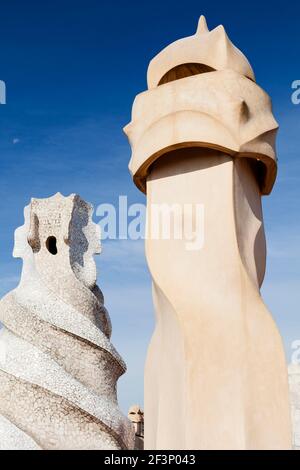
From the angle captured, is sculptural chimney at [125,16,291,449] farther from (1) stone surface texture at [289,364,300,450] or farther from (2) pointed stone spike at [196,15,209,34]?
(1) stone surface texture at [289,364,300,450]

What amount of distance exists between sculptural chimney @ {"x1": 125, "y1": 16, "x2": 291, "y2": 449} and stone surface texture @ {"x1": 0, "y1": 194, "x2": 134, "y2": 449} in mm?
2015

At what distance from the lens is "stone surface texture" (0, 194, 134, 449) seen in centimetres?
540

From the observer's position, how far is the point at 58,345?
19.1ft

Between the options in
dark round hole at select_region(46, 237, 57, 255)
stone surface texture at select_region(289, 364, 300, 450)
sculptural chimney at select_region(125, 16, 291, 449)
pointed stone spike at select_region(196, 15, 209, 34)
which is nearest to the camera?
sculptural chimney at select_region(125, 16, 291, 449)

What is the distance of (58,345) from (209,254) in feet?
10.00

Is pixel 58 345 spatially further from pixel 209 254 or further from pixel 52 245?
pixel 209 254

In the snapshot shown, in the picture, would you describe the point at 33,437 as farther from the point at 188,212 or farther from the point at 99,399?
the point at 188,212

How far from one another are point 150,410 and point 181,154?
1.55 metres

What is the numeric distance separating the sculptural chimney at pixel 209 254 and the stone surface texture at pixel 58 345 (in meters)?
2.02

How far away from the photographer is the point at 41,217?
6.72m

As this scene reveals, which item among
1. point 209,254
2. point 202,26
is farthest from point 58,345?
point 202,26

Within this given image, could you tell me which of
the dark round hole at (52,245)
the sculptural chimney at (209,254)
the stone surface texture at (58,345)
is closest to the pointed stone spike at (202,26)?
the sculptural chimney at (209,254)

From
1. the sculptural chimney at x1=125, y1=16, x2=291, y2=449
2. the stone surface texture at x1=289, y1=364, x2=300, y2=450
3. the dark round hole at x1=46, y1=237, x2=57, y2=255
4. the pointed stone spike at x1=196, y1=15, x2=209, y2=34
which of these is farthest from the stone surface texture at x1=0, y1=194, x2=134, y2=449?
the pointed stone spike at x1=196, y1=15, x2=209, y2=34
